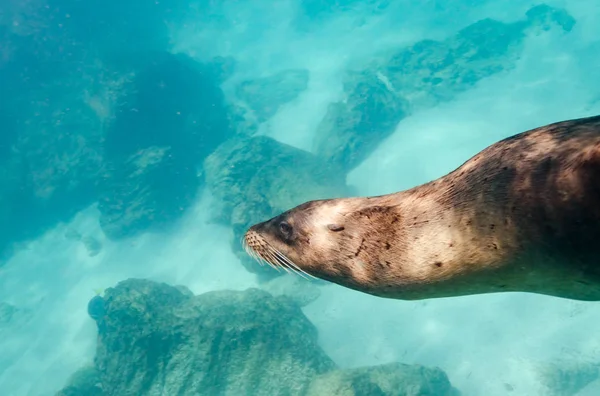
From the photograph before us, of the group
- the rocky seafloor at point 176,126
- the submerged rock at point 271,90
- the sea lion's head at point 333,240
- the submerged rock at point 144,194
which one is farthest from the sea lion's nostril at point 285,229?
the submerged rock at point 271,90

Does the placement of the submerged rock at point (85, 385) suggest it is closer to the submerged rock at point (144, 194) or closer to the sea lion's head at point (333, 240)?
the submerged rock at point (144, 194)

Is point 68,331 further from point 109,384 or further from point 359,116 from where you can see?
point 359,116

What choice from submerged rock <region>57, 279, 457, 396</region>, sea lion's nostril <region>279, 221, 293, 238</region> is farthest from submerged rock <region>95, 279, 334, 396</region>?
sea lion's nostril <region>279, 221, 293, 238</region>

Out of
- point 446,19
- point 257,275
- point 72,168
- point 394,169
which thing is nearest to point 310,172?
point 394,169

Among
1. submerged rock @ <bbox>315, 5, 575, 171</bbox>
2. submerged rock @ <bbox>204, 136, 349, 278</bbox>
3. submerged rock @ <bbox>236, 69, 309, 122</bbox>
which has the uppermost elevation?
submerged rock @ <bbox>236, 69, 309, 122</bbox>

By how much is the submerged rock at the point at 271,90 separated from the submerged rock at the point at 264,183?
271 inches

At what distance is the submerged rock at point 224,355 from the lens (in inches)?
300

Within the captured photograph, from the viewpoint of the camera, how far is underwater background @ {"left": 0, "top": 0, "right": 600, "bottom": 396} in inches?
323

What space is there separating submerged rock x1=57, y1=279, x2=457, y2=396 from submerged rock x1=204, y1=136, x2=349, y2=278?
327 cm

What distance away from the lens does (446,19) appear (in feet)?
78.9

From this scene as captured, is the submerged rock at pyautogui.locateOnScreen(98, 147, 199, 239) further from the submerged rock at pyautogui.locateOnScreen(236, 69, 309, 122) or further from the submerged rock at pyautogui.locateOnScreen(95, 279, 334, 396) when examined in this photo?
the submerged rock at pyautogui.locateOnScreen(95, 279, 334, 396)

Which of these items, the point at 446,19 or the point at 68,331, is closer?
the point at 68,331

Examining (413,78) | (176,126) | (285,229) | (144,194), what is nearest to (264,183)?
(144,194)

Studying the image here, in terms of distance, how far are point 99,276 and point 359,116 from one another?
40.1 ft
